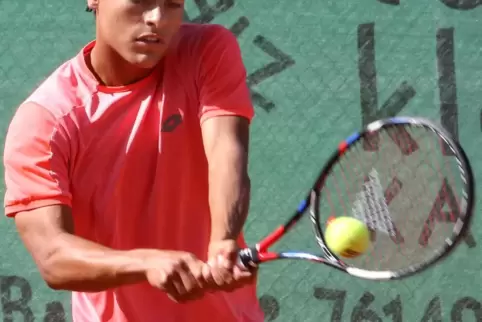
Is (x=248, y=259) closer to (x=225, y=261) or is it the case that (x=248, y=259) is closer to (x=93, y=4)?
(x=225, y=261)

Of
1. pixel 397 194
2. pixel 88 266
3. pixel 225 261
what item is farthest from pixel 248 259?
pixel 397 194

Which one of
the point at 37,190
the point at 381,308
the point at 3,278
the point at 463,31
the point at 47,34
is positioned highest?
the point at 37,190

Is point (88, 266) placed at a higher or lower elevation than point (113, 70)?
lower

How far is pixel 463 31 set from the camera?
4137 millimetres

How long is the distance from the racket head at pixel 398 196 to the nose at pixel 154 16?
47 cm

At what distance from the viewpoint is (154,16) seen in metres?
2.27

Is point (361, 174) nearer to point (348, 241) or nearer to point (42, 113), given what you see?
point (348, 241)

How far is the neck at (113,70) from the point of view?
7.95ft

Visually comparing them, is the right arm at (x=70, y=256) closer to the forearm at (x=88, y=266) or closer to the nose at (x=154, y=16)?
the forearm at (x=88, y=266)

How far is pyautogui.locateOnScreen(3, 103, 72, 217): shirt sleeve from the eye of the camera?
2.29m

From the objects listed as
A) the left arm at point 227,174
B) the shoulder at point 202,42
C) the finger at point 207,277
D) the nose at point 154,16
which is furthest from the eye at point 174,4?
the finger at point 207,277

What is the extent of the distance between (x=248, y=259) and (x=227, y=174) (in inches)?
8.7

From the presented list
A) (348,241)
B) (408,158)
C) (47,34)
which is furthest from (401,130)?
(47,34)

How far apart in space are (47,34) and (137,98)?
178 centimetres
